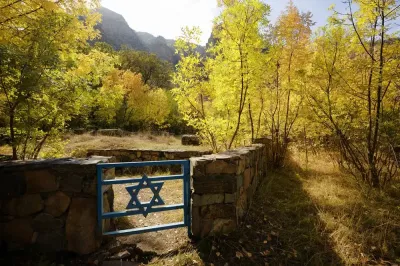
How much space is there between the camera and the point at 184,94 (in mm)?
6258

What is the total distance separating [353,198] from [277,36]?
4.52 meters

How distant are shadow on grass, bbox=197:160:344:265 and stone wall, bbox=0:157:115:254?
1493mm

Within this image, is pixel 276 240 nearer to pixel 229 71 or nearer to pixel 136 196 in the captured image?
pixel 136 196

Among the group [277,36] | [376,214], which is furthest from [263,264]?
[277,36]

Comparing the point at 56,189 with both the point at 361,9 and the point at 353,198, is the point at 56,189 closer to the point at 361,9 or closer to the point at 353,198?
the point at 353,198

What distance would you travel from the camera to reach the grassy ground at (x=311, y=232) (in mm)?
2703

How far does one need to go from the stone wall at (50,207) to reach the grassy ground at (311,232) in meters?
1.04

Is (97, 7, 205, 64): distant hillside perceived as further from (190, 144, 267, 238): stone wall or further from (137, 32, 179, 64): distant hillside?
(190, 144, 267, 238): stone wall

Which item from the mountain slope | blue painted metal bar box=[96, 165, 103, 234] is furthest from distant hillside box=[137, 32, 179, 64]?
blue painted metal bar box=[96, 165, 103, 234]

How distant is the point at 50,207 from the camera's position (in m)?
2.55

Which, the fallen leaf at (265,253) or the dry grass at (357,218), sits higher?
the dry grass at (357,218)

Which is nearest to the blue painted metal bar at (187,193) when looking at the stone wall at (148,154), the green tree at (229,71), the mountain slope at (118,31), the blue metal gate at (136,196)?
the blue metal gate at (136,196)

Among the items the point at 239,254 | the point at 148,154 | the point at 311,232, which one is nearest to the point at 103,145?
the point at 148,154

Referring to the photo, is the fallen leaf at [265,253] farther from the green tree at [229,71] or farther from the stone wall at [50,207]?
the green tree at [229,71]
